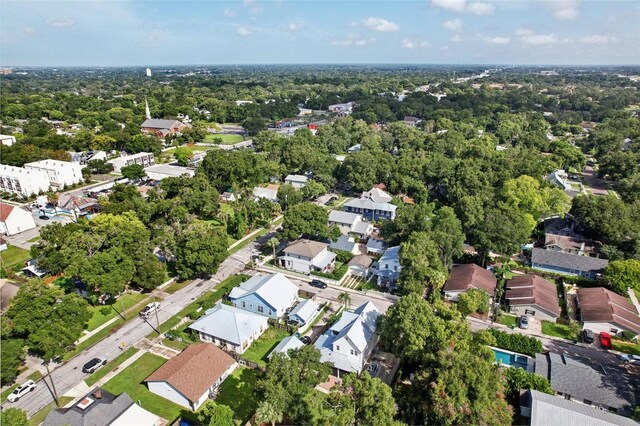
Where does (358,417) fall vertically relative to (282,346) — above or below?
above

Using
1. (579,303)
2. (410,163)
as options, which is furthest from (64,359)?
(410,163)

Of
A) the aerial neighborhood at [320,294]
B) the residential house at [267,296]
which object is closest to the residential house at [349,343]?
the aerial neighborhood at [320,294]

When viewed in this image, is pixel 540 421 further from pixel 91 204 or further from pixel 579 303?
pixel 91 204

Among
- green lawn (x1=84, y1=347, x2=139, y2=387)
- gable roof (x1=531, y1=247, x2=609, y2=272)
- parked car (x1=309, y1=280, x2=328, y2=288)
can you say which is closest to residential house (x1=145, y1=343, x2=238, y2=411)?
green lawn (x1=84, y1=347, x2=139, y2=387)

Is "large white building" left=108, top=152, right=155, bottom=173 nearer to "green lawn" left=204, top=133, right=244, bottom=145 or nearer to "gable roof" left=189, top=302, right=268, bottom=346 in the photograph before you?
"green lawn" left=204, top=133, right=244, bottom=145

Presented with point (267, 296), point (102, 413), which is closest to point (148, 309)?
point (267, 296)

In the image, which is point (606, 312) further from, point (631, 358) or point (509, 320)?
point (509, 320)
